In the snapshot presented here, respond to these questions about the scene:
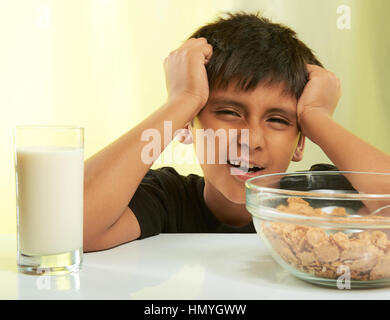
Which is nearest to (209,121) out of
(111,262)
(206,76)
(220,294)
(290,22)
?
(206,76)

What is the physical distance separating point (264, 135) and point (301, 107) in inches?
3.6

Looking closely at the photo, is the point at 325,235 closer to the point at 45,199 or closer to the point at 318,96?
the point at 45,199

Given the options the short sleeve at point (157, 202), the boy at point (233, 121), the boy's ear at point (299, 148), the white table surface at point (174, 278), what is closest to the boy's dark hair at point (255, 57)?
the boy at point (233, 121)

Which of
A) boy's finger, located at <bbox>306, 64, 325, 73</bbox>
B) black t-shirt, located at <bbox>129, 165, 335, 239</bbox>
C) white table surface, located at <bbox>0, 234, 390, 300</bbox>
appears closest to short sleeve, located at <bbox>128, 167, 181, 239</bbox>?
black t-shirt, located at <bbox>129, 165, 335, 239</bbox>

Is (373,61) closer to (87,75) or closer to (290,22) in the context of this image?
(290,22)

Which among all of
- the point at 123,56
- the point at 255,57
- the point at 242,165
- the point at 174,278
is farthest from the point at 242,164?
the point at 123,56

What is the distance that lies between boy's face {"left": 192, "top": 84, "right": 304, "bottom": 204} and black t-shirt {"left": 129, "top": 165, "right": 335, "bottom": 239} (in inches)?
4.4

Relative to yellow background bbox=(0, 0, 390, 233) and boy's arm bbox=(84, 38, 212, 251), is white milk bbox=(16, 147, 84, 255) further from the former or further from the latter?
yellow background bbox=(0, 0, 390, 233)

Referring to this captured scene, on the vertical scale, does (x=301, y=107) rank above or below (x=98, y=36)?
below

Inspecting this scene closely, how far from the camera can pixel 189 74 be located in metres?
1.03

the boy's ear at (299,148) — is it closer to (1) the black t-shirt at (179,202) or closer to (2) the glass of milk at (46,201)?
(1) the black t-shirt at (179,202)

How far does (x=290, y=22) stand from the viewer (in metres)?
1.94

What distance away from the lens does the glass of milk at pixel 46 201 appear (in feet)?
1.90

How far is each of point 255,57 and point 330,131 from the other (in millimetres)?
218
